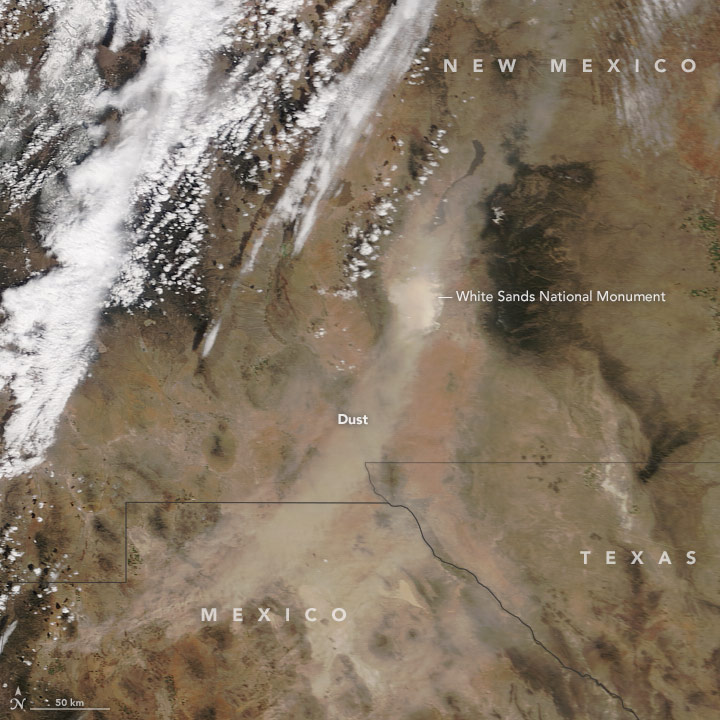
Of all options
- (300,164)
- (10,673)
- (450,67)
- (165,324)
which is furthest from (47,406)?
(450,67)

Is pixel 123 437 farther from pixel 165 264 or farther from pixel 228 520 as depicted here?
pixel 165 264

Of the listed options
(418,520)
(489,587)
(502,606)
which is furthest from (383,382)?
(502,606)

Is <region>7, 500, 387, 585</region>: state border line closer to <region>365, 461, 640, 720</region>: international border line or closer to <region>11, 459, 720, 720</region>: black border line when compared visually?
<region>11, 459, 720, 720</region>: black border line

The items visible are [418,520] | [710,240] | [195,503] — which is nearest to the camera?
[710,240]

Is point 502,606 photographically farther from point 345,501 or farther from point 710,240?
point 710,240

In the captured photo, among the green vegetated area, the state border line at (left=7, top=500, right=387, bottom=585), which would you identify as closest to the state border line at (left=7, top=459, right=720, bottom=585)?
the state border line at (left=7, top=500, right=387, bottom=585)
